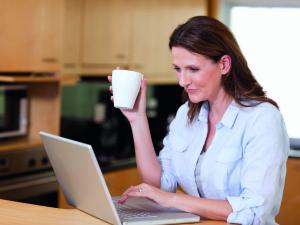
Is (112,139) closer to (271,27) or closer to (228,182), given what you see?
(271,27)

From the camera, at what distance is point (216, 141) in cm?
204

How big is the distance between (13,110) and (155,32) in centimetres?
130

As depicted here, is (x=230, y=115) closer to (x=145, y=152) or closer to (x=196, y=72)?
(x=196, y=72)

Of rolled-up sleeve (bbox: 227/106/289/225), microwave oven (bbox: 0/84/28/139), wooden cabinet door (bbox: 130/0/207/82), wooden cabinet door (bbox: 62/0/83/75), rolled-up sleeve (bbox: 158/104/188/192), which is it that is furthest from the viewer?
wooden cabinet door (bbox: 130/0/207/82)

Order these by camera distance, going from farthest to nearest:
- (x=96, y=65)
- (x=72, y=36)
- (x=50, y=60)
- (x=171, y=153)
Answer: (x=96, y=65) < (x=72, y=36) < (x=50, y=60) < (x=171, y=153)

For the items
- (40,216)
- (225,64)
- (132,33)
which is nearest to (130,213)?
(40,216)

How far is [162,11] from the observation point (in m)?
4.38

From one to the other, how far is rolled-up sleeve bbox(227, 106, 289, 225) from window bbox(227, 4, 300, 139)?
2548mm

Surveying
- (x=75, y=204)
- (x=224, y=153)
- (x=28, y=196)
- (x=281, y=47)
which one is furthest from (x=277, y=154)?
(x=281, y=47)

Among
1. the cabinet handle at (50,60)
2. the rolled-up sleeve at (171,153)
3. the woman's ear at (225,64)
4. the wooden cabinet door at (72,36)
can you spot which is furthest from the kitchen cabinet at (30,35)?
the woman's ear at (225,64)

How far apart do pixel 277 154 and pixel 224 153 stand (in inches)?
7.7

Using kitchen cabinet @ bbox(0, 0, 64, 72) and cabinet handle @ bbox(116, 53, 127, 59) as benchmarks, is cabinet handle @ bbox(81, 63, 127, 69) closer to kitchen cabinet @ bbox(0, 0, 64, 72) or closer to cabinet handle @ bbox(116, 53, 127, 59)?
cabinet handle @ bbox(116, 53, 127, 59)

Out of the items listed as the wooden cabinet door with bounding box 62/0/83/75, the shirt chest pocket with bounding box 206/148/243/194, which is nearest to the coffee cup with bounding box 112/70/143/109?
the shirt chest pocket with bounding box 206/148/243/194

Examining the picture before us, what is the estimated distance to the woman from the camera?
1.82m
